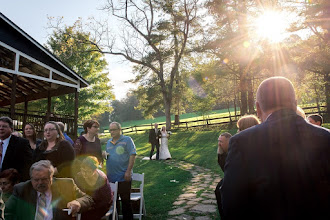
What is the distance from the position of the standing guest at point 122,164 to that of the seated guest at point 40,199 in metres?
1.91

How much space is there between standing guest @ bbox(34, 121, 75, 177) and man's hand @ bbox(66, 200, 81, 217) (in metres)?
1.16

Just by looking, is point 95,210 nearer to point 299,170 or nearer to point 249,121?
point 249,121

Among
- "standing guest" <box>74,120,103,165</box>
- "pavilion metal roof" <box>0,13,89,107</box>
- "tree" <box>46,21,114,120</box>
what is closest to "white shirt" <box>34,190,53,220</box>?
"standing guest" <box>74,120,103,165</box>

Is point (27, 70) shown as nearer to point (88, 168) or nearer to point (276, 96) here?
point (88, 168)

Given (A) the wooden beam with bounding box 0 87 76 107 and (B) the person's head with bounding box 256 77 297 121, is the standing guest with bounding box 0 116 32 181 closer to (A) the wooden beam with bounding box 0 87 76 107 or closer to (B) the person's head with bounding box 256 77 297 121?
(B) the person's head with bounding box 256 77 297 121

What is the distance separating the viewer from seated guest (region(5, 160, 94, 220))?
2922 millimetres

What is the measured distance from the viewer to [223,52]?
19531 millimetres

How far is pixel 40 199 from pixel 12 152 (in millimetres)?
1718

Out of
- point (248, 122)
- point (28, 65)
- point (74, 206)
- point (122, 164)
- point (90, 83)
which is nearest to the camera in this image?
point (74, 206)

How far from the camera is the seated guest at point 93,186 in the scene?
3490 mm

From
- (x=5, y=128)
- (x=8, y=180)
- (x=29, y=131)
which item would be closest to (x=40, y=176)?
(x=8, y=180)

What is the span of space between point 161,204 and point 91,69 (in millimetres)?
30361

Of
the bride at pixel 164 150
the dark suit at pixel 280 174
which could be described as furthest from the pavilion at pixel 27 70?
the dark suit at pixel 280 174

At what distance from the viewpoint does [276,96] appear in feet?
5.92
